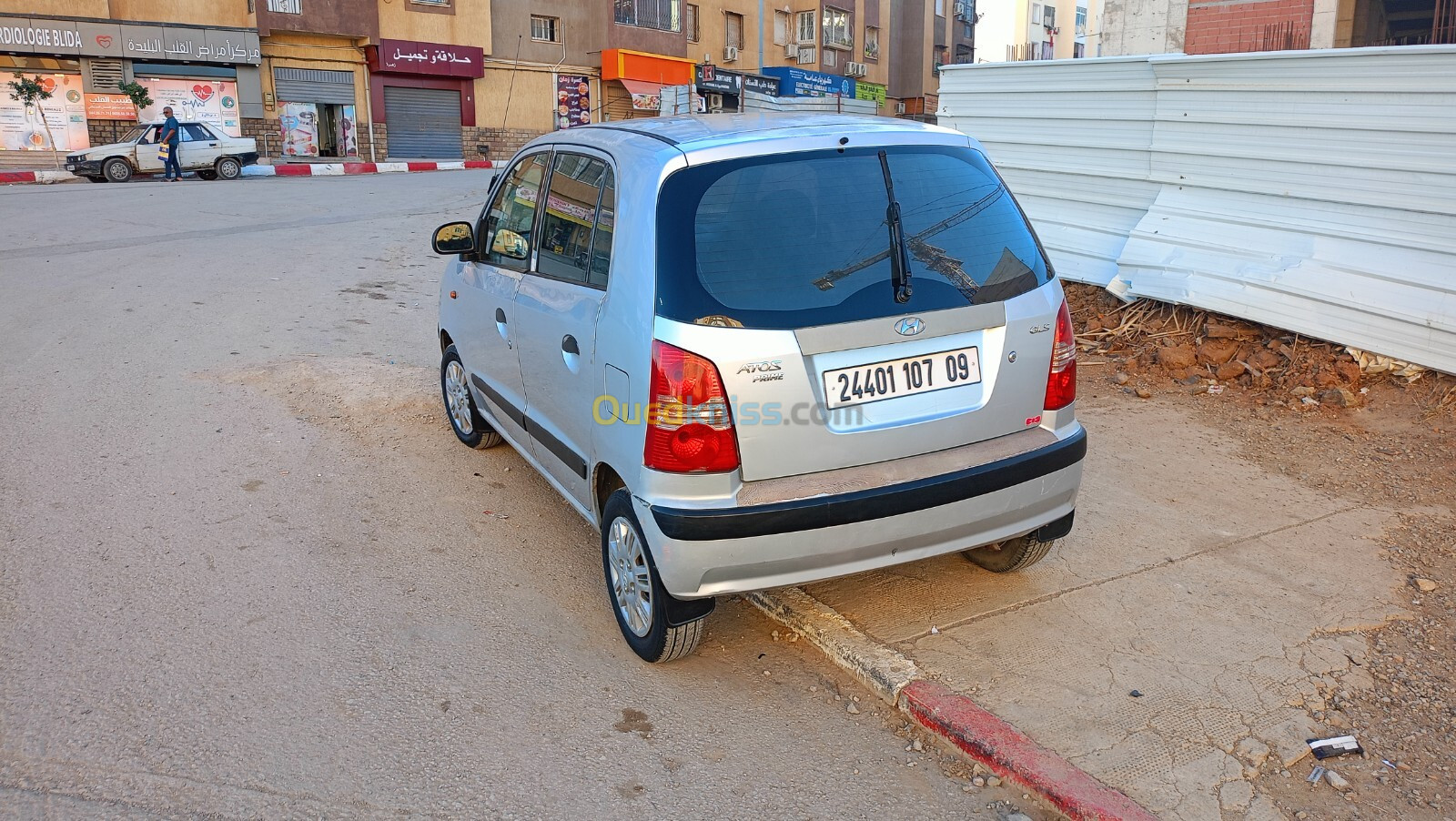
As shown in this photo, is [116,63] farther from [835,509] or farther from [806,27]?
[835,509]

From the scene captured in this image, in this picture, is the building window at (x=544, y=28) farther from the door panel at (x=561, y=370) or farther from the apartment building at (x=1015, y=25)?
the door panel at (x=561, y=370)

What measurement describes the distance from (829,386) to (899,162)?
2.90 feet

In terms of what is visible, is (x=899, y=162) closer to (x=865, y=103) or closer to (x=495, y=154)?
(x=495, y=154)

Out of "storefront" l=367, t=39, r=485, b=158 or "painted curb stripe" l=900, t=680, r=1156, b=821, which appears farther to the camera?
"storefront" l=367, t=39, r=485, b=158

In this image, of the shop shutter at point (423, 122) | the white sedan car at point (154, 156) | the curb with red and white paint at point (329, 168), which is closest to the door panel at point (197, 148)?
the white sedan car at point (154, 156)

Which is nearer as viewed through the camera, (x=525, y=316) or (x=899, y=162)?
A: (x=899, y=162)

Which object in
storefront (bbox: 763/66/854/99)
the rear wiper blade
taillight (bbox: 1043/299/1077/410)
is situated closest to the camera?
the rear wiper blade

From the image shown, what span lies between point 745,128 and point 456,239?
2.07 m

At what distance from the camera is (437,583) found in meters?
4.31

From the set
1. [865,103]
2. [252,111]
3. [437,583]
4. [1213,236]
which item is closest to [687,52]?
[865,103]

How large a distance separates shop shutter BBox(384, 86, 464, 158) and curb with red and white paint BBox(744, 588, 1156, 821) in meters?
36.0

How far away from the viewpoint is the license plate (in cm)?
327

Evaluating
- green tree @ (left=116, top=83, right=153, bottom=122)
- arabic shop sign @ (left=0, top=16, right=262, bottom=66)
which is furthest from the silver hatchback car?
arabic shop sign @ (left=0, top=16, right=262, bottom=66)

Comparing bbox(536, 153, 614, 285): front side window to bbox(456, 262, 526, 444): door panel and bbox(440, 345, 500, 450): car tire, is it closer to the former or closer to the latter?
bbox(456, 262, 526, 444): door panel
